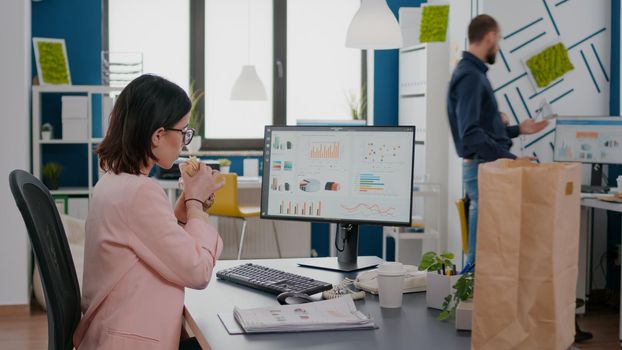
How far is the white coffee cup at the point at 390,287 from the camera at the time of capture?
6.16ft

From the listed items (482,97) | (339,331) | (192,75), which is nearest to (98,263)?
(339,331)

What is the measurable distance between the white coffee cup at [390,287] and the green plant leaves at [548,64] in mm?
3520

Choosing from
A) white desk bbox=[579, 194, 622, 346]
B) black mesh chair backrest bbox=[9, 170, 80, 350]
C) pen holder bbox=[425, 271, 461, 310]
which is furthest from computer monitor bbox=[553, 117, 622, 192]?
black mesh chair backrest bbox=[9, 170, 80, 350]

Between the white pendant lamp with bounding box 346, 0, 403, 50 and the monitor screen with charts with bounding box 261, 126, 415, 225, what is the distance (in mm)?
1646

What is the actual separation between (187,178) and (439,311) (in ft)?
2.24

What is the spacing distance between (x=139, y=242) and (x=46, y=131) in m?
3.64

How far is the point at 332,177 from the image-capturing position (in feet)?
7.93

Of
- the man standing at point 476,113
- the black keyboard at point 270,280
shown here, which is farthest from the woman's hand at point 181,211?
the man standing at point 476,113

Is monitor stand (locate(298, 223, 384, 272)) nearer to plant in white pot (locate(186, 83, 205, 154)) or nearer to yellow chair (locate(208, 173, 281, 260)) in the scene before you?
yellow chair (locate(208, 173, 281, 260))

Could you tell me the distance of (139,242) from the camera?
5.70 feet

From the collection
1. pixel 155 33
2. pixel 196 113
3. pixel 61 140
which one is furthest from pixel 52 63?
pixel 196 113

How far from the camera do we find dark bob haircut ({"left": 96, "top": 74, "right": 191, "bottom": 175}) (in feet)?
5.96

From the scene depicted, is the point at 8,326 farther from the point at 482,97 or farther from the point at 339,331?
the point at 339,331

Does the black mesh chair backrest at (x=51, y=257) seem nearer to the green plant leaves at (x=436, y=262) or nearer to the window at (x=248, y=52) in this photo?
the green plant leaves at (x=436, y=262)
